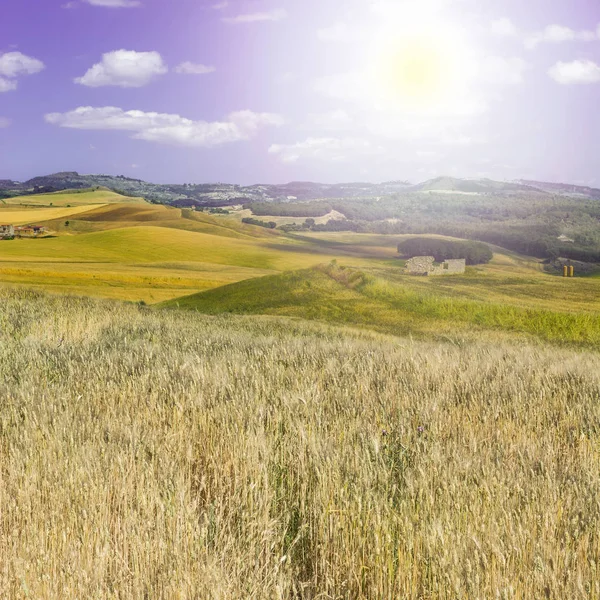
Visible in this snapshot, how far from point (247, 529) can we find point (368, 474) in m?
0.72

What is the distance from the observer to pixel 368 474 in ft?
9.29

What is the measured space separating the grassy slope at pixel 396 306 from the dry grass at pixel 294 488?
1375 centimetres

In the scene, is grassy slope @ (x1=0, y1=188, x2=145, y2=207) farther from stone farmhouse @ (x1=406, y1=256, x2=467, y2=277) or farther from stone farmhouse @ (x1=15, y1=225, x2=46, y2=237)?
stone farmhouse @ (x1=406, y1=256, x2=467, y2=277)

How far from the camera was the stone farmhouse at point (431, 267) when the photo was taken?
26125 mm

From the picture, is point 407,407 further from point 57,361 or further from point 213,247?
point 213,247

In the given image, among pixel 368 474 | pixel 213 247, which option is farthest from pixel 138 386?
pixel 213 247

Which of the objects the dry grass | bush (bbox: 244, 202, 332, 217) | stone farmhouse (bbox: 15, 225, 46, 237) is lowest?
the dry grass

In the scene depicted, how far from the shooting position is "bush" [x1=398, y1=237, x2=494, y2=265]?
28617mm

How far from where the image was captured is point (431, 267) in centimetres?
2645

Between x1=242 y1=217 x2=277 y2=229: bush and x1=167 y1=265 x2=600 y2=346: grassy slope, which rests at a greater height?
x1=242 y1=217 x2=277 y2=229: bush

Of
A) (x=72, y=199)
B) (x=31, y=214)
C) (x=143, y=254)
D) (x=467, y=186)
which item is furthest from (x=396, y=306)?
(x=467, y=186)

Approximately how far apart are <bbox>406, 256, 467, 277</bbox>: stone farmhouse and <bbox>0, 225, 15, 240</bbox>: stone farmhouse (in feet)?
67.6

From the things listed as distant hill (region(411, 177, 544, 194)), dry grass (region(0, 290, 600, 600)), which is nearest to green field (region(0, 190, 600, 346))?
dry grass (region(0, 290, 600, 600))

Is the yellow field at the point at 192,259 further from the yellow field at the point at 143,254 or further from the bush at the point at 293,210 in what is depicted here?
the bush at the point at 293,210
